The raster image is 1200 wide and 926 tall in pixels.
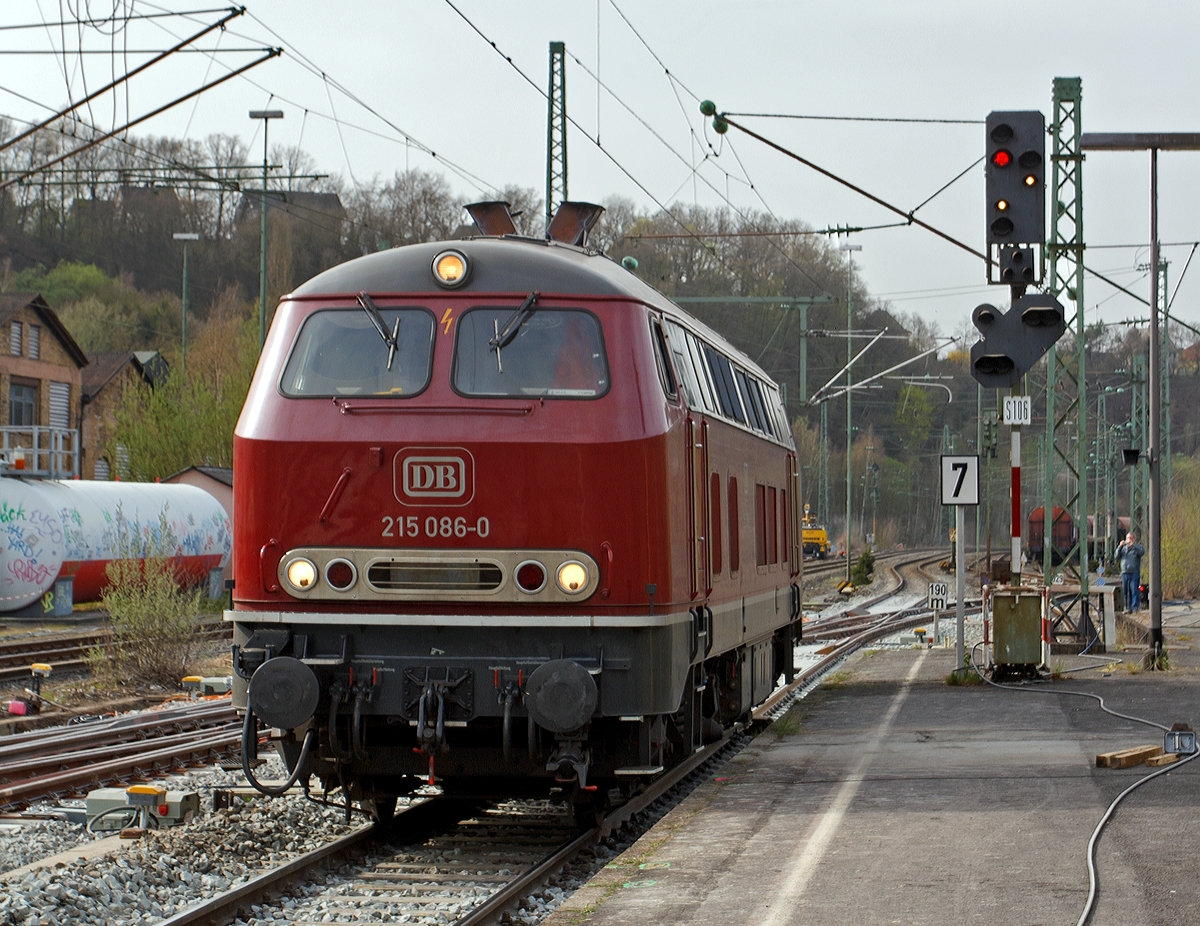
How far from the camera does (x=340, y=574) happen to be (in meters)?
8.42

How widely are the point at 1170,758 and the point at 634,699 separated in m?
4.29

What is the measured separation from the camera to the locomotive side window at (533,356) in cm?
869

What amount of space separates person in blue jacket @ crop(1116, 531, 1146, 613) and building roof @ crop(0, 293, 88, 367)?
37162 mm

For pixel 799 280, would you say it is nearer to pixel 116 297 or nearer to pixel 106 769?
pixel 106 769

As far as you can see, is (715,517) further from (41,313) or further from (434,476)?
(41,313)

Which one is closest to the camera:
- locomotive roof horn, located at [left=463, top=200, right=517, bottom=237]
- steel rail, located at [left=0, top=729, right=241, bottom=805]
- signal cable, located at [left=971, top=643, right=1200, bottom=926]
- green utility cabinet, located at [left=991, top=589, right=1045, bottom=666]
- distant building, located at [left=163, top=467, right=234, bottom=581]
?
signal cable, located at [left=971, top=643, right=1200, bottom=926]

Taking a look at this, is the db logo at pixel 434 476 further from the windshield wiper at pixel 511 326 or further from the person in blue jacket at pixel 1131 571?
the person in blue jacket at pixel 1131 571

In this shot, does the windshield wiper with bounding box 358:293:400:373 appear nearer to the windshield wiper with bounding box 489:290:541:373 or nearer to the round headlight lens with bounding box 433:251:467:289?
the round headlight lens with bounding box 433:251:467:289

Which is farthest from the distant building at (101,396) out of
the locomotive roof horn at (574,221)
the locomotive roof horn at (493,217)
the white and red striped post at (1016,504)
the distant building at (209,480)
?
the locomotive roof horn at (574,221)

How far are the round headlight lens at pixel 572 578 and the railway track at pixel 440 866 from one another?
1.52 metres

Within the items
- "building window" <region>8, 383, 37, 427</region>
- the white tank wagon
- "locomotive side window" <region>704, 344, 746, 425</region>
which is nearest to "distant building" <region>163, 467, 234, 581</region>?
the white tank wagon

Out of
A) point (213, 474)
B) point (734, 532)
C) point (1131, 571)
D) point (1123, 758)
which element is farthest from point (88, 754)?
point (213, 474)

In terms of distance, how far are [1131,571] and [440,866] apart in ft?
88.0

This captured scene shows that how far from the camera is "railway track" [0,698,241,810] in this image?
11.5 meters
